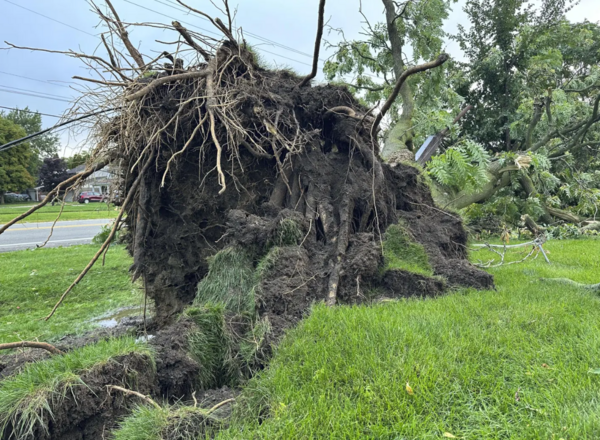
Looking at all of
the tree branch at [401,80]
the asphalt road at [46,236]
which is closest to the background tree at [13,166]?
the asphalt road at [46,236]

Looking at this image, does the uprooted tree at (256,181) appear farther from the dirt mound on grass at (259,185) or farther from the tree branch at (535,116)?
the tree branch at (535,116)

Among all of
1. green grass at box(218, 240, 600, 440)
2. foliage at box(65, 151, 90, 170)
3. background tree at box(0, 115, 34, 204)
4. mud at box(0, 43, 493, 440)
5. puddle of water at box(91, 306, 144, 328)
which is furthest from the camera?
background tree at box(0, 115, 34, 204)

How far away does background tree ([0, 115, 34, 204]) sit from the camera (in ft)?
121

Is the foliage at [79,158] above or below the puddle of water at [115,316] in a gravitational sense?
above

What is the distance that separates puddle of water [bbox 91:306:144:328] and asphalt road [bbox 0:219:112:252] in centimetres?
964

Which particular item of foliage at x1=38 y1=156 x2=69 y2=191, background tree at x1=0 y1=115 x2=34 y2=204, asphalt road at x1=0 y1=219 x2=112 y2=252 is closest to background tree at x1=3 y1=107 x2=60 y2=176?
background tree at x1=0 y1=115 x2=34 y2=204

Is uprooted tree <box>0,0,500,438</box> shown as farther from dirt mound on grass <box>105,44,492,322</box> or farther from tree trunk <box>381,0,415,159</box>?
tree trunk <box>381,0,415,159</box>

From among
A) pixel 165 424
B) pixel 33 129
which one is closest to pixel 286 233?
pixel 165 424

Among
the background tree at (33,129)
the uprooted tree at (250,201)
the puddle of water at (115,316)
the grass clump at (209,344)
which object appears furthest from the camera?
the background tree at (33,129)

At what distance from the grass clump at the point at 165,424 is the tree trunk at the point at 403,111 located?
631cm

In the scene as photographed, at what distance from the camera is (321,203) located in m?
4.53

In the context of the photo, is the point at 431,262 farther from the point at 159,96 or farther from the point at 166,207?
Answer: the point at 159,96

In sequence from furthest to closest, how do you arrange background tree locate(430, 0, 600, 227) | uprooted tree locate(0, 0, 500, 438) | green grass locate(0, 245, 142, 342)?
background tree locate(430, 0, 600, 227), green grass locate(0, 245, 142, 342), uprooted tree locate(0, 0, 500, 438)

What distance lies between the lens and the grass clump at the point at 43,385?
6.86 feet
